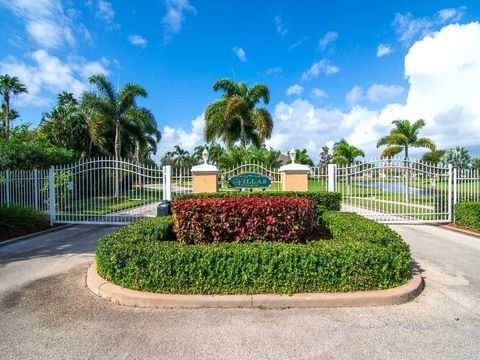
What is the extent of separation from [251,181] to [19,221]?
6991 millimetres

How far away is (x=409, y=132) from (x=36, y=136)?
25737 mm

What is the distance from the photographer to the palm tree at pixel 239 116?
2052cm

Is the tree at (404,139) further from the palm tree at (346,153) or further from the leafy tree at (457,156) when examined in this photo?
the leafy tree at (457,156)

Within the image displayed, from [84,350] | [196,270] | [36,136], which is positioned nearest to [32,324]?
[84,350]

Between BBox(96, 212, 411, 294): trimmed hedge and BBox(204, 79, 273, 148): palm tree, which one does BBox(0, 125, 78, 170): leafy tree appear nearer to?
BBox(204, 79, 273, 148): palm tree

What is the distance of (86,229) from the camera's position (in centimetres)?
972

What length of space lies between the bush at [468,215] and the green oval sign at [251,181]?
6.05 m

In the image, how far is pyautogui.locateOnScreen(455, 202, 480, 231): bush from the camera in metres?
8.80

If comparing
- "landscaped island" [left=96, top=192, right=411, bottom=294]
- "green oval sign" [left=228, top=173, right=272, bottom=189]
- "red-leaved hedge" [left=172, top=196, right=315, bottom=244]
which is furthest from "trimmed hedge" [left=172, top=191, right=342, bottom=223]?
"landscaped island" [left=96, top=192, right=411, bottom=294]

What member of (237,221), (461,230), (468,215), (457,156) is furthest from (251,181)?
(457,156)

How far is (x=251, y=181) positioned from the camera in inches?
364

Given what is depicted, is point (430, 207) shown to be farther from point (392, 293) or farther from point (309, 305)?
point (309, 305)

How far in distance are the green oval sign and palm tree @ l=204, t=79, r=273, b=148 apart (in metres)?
11.6

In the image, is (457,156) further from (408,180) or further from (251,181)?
(251,181)
